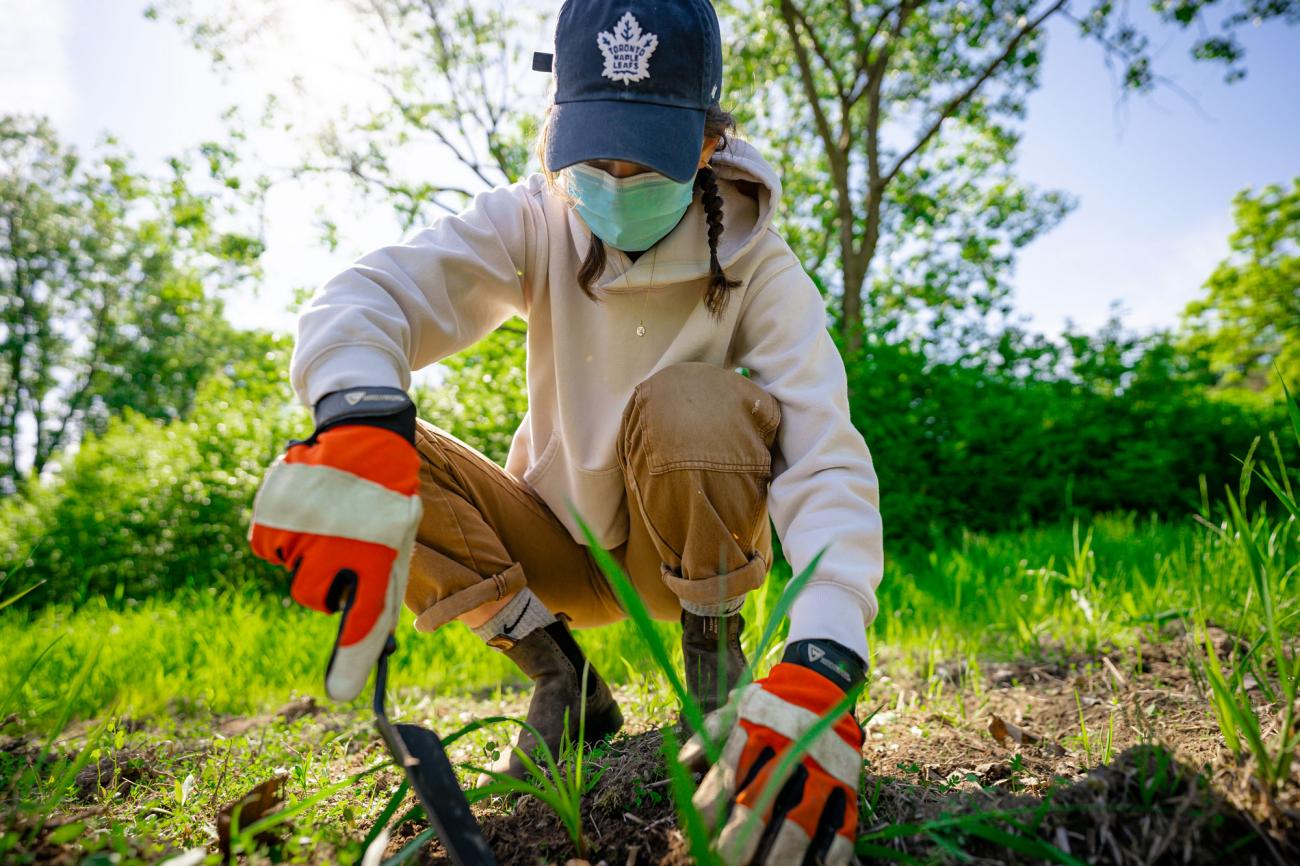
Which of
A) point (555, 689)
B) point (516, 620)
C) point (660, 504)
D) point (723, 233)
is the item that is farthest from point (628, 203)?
point (555, 689)

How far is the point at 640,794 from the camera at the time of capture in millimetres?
1309

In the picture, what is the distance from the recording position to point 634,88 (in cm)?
156

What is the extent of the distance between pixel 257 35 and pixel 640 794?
9291 millimetres

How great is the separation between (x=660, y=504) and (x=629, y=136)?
767 mm

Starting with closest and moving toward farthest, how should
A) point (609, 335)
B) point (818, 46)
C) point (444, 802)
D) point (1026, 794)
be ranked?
1. point (444, 802)
2. point (1026, 794)
3. point (609, 335)
4. point (818, 46)

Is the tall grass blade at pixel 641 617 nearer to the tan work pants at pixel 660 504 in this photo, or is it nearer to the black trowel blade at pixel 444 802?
the black trowel blade at pixel 444 802

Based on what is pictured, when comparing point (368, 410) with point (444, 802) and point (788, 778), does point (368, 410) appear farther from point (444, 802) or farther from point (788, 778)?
point (788, 778)

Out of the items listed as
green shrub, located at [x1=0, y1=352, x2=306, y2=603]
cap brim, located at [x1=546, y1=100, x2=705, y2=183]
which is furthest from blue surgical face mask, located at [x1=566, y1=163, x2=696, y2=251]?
green shrub, located at [x1=0, y1=352, x2=306, y2=603]

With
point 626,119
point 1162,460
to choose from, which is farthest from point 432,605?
point 1162,460

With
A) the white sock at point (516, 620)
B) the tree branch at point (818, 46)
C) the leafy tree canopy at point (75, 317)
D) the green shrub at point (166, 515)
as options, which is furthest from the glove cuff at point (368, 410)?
the leafy tree canopy at point (75, 317)

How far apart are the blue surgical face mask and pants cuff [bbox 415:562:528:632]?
812 millimetres

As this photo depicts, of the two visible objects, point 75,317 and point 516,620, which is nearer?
point 516,620

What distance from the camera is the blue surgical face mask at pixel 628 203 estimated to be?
1.61m

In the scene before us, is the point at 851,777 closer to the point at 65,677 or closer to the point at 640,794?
the point at 640,794
